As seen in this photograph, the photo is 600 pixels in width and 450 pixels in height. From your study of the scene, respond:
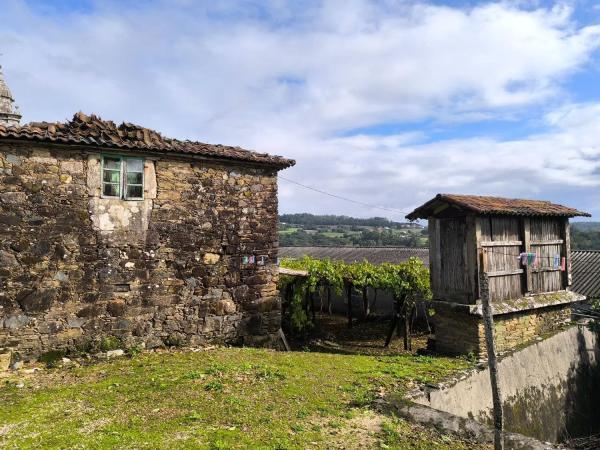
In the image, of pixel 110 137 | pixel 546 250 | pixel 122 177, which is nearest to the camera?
pixel 110 137

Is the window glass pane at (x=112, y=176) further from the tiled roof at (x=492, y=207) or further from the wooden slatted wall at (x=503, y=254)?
the wooden slatted wall at (x=503, y=254)

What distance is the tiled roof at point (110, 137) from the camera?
7.59 metres

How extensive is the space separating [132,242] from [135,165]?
1635 millimetres

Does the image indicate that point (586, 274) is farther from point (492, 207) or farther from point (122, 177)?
point (122, 177)

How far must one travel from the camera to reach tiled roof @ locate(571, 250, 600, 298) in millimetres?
19250

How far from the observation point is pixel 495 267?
10125mm

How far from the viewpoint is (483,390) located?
8.55 metres

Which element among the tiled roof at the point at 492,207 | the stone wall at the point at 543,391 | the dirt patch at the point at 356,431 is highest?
the tiled roof at the point at 492,207

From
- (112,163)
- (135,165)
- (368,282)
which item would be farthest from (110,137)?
(368,282)

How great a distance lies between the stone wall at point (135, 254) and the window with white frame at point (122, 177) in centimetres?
14

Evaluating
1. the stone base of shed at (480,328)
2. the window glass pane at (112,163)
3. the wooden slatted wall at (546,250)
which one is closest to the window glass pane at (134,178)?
the window glass pane at (112,163)

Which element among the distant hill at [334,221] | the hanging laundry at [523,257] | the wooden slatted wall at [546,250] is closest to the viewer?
the hanging laundry at [523,257]

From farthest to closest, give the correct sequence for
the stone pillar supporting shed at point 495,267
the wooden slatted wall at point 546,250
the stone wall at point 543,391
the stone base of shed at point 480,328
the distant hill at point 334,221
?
the distant hill at point 334,221, the wooden slatted wall at point 546,250, the stone pillar supporting shed at point 495,267, the stone base of shed at point 480,328, the stone wall at point 543,391

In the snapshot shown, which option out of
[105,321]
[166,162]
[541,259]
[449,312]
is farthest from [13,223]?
[541,259]
